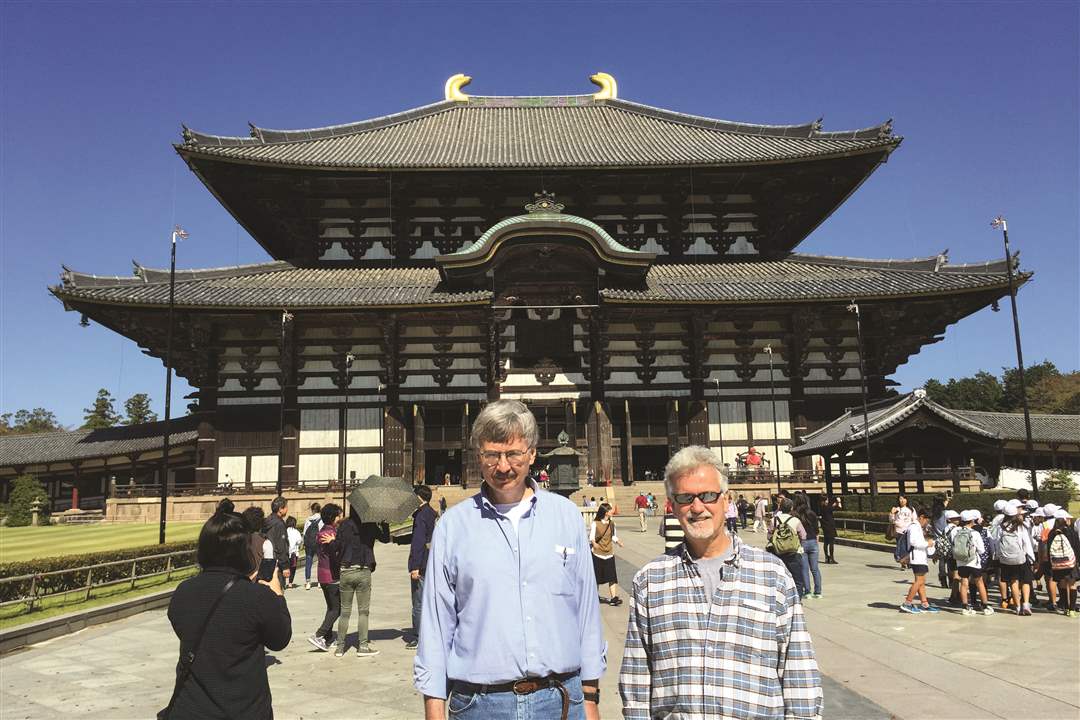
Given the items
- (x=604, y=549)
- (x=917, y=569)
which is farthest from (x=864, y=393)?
(x=604, y=549)

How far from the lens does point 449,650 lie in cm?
328

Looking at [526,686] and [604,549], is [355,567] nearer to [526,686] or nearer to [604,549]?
[604,549]

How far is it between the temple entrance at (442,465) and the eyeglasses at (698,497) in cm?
3032

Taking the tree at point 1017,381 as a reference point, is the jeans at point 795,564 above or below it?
below

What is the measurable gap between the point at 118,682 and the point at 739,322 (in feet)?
92.8

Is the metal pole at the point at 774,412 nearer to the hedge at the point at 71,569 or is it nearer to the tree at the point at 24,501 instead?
the hedge at the point at 71,569

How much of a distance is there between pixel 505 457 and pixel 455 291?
28.3 metres

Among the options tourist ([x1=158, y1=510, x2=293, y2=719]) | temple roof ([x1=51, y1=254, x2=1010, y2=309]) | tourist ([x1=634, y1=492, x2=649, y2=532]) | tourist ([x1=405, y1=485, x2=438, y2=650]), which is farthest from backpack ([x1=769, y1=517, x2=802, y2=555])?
temple roof ([x1=51, y1=254, x2=1010, y2=309])

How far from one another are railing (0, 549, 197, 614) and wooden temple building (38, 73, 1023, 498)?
1204 centimetres

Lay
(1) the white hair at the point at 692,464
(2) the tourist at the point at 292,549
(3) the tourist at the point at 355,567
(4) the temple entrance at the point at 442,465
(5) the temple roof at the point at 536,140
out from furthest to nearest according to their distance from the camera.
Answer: (4) the temple entrance at the point at 442,465
(5) the temple roof at the point at 536,140
(2) the tourist at the point at 292,549
(3) the tourist at the point at 355,567
(1) the white hair at the point at 692,464

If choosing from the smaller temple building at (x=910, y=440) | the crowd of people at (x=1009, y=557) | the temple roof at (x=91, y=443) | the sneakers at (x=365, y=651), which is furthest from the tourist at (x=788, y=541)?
the temple roof at (x=91, y=443)

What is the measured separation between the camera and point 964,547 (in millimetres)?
11617

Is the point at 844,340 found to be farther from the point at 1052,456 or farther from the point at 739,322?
the point at 1052,456

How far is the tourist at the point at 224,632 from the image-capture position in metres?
3.65
